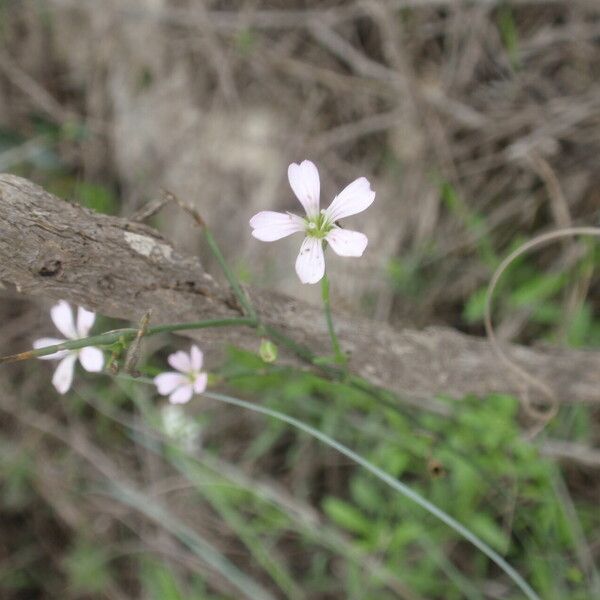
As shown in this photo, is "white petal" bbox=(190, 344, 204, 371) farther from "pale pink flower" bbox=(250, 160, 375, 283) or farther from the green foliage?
the green foliage

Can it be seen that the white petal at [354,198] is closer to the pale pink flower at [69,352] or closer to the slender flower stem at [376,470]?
the slender flower stem at [376,470]

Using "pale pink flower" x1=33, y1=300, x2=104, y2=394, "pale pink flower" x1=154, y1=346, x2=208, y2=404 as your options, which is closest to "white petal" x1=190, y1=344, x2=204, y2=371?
"pale pink flower" x1=154, y1=346, x2=208, y2=404

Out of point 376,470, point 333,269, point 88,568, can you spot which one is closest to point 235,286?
point 376,470

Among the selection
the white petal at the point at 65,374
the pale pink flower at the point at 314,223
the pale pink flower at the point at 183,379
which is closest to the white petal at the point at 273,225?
the pale pink flower at the point at 314,223

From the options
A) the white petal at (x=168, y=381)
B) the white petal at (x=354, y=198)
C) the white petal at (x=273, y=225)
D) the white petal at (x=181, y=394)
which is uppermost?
the white petal at (x=354, y=198)

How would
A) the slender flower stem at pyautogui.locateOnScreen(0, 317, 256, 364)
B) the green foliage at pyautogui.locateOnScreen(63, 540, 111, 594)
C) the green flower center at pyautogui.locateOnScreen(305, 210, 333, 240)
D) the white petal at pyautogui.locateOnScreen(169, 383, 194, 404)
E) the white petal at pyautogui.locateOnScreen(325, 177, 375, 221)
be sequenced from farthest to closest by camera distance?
the green foliage at pyautogui.locateOnScreen(63, 540, 111, 594) < the white petal at pyautogui.locateOnScreen(169, 383, 194, 404) < the green flower center at pyautogui.locateOnScreen(305, 210, 333, 240) < the white petal at pyautogui.locateOnScreen(325, 177, 375, 221) < the slender flower stem at pyautogui.locateOnScreen(0, 317, 256, 364)

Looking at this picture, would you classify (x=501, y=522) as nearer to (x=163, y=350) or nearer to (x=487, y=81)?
(x=163, y=350)

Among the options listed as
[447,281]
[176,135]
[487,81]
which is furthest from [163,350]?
[487,81]
